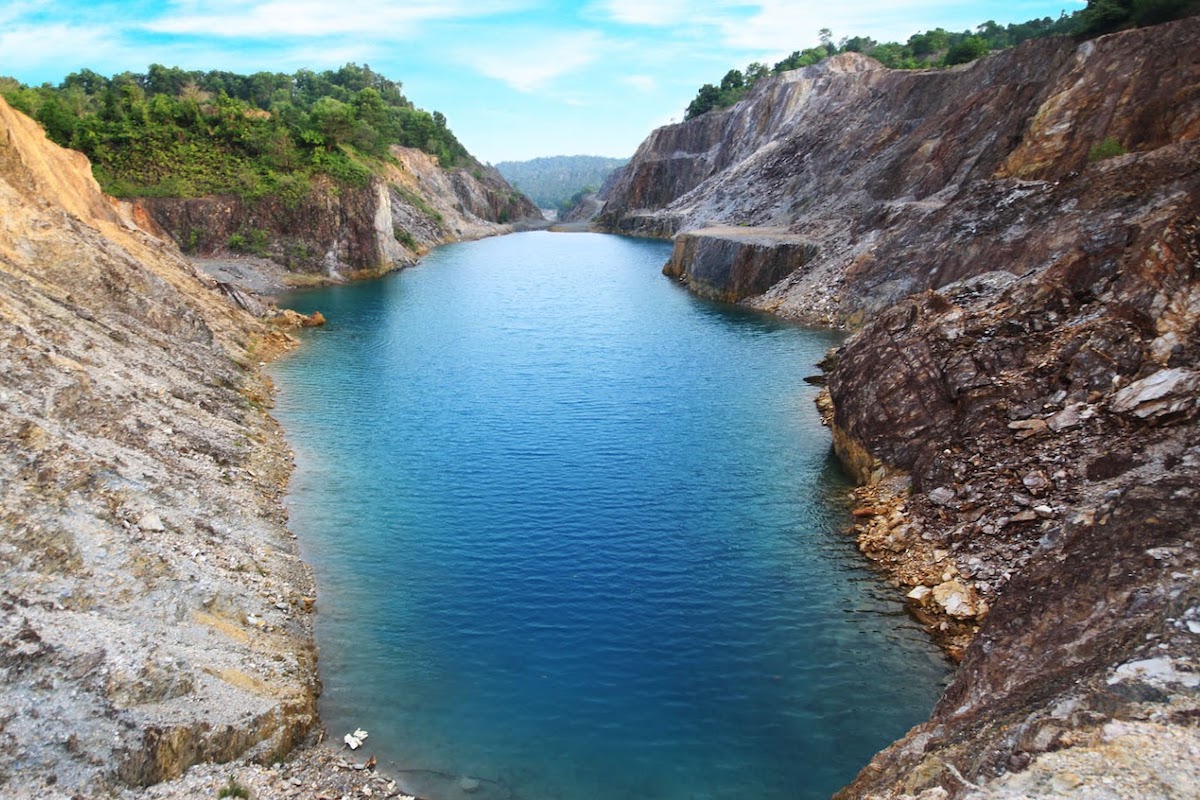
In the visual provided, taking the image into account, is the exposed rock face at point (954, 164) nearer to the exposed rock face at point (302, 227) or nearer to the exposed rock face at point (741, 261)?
the exposed rock face at point (741, 261)

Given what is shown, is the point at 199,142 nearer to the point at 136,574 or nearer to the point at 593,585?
the point at 136,574

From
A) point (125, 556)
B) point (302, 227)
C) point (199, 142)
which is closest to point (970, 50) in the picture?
point (302, 227)

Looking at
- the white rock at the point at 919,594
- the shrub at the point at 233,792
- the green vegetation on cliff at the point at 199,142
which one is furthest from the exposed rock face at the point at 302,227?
the white rock at the point at 919,594

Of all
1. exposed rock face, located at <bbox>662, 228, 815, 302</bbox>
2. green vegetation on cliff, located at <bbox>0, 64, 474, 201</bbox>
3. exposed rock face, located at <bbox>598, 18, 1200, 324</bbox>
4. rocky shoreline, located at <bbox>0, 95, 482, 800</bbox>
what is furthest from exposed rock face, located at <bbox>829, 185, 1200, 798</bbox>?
green vegetation on cliff, located at <bbox>0, 64, 474, 201</bbox>

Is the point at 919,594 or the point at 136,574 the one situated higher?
the point at 136,574

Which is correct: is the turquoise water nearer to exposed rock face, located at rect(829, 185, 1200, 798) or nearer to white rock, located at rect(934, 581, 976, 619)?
white rock, located at rect(934, 581, 976, 619)

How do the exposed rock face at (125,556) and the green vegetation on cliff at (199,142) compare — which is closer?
the exposed rock face at (125,556)

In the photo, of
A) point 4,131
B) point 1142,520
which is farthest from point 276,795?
point 4,131
